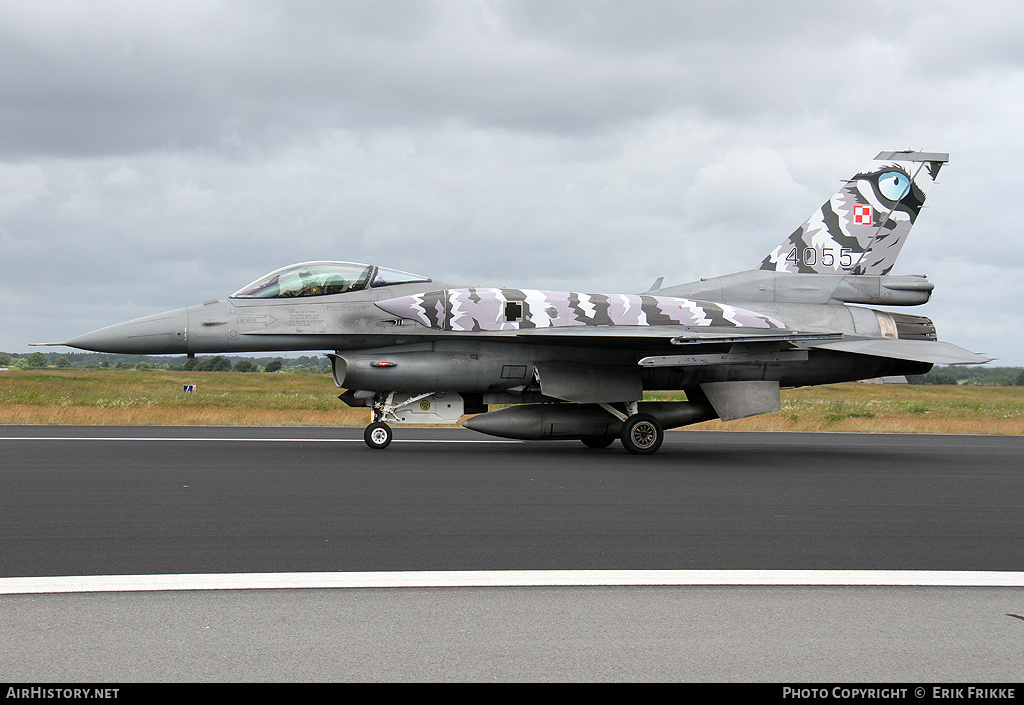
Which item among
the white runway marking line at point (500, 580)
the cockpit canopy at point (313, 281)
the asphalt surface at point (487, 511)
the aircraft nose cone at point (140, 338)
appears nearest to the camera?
the white runway marking line at point (500, 580)

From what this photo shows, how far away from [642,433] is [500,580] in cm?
979

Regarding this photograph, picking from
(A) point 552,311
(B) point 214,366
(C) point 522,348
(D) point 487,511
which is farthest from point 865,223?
(B) point 214,366

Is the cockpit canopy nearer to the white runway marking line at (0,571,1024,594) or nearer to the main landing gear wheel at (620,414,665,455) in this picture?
the main landing gear wheel at (620,414,665,455)

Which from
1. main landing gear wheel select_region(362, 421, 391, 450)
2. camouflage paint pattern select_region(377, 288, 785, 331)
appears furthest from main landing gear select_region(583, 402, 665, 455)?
main landing gear wheel select_region(362, 421, 391, 450)

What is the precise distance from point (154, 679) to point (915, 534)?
6029 millimetres

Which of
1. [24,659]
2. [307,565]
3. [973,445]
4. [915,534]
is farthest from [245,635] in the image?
[973,445]

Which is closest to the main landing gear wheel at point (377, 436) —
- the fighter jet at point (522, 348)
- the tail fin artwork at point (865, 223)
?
the fighter jet at point (522, 348)

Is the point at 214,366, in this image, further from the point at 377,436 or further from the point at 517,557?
the point at 517,557

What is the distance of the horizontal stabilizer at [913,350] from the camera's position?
1427 cm

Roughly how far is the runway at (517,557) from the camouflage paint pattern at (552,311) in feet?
8.49

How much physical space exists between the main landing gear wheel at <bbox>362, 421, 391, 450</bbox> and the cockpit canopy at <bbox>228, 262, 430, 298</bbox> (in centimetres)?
236

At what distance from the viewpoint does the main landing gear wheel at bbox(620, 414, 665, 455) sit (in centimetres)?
1469

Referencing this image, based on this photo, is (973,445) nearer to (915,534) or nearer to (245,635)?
(915,534)

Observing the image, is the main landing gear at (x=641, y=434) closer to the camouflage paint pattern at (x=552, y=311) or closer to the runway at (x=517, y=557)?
the camouflage paint pattern at (x=552, y=311)
